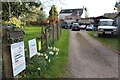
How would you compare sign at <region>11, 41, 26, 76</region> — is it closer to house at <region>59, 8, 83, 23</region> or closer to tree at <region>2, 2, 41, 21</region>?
tree at <region>2, 2, 41, 21</region>

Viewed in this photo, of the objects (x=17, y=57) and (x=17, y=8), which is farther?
(x=17, y=8)

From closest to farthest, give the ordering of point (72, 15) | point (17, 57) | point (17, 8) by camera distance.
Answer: point (17, 57)
point (17, 8)
point (72, 15)

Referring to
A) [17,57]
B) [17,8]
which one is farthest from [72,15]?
[17,57]

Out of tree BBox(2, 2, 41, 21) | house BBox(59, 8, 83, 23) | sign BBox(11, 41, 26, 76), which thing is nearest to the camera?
sign BBox(11, 41, 26, 76)

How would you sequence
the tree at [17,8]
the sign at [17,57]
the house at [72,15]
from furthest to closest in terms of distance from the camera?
the house at [72,15] < the tree at [17,8] < the sign at [17,57]

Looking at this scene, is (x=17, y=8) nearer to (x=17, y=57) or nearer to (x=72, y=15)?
(x=17, y=57)

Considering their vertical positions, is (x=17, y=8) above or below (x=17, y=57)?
above

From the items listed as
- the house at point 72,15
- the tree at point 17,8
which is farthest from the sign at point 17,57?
the house at point 72,15

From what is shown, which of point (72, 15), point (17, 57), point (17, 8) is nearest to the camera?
point (17, 57)

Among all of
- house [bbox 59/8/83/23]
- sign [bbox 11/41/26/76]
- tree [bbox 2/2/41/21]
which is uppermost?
house [bbox 59/8/83/23]

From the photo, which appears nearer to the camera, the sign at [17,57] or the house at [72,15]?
the sign at [17,57]

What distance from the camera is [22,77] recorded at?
360 cm

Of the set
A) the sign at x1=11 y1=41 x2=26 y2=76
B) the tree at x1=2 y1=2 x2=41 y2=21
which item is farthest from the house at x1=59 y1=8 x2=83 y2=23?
the sign at x1=11 y1=41 x2=26 y2=76

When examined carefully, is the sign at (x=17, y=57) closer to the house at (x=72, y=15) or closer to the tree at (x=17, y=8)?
the tree at (x=17, y=8)
